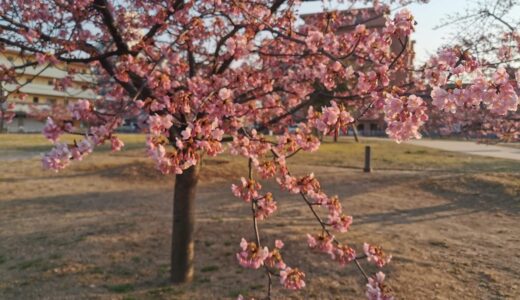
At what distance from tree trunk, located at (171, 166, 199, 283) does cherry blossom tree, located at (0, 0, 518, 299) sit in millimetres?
14

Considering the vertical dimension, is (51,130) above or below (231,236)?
above

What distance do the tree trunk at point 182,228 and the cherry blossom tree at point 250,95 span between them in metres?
0.01

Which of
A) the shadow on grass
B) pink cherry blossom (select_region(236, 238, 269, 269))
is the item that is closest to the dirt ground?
the shadow on grass

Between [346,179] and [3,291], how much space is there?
34.7ft

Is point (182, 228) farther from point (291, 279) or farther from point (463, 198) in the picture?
point (463, 198)

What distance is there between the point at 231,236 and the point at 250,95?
2.96m

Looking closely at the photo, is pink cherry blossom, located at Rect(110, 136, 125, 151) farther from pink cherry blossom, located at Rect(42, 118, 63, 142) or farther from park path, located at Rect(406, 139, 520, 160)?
park path, located at Rect(406, 139, 520, 160)

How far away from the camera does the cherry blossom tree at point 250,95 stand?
2525 mm

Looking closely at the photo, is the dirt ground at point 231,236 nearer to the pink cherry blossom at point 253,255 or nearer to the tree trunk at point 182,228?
the tree trunk at point 182,228

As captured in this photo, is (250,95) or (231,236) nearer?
(250,95)

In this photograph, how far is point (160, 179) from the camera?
44.9 feet

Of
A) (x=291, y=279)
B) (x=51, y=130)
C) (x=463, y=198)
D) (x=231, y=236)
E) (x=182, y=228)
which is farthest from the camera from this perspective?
A: (x=463, y=198)

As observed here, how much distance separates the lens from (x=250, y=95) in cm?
562

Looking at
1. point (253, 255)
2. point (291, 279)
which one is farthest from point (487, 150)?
point (253, 255)
